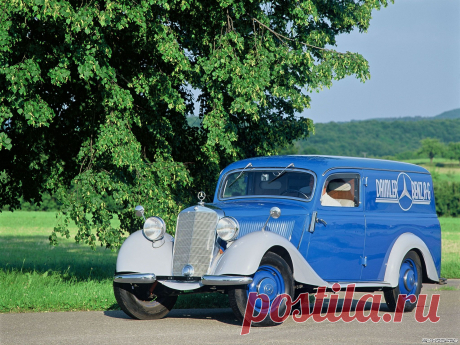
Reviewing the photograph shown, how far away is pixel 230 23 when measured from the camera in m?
11.2

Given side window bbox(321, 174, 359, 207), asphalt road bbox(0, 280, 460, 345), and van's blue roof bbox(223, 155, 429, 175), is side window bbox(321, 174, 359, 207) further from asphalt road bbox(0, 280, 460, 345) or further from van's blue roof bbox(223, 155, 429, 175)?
asphalt road bbox(0, 280, 460, 345)

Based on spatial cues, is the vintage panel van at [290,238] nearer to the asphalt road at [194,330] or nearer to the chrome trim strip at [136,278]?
the chrome trim strip at [136,278]

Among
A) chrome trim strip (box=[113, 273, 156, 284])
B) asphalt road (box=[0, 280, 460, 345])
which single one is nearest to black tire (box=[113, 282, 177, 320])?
asphalt road (box=[0, 280, 460, 345])

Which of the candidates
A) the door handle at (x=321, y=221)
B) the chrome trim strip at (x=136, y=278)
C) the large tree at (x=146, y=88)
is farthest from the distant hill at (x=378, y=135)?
the chrome trim strip at (x=136, y=278)

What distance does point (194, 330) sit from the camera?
7062 millimetres

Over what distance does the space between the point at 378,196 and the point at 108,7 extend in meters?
4.83

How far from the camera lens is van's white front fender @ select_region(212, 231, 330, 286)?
703 centimetres

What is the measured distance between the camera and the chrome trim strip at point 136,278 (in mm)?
7340

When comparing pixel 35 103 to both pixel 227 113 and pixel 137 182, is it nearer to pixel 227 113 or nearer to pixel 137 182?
pixel 137 182

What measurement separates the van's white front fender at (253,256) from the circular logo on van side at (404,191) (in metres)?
2.59

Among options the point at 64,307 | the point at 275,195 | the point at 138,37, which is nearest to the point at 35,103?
the point at 138,37

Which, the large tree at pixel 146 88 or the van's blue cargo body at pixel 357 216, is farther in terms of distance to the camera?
the large tree at pixel 146 88

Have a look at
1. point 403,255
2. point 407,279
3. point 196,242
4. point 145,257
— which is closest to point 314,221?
point 196,242

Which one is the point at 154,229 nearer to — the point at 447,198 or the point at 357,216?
the point at 357,216
